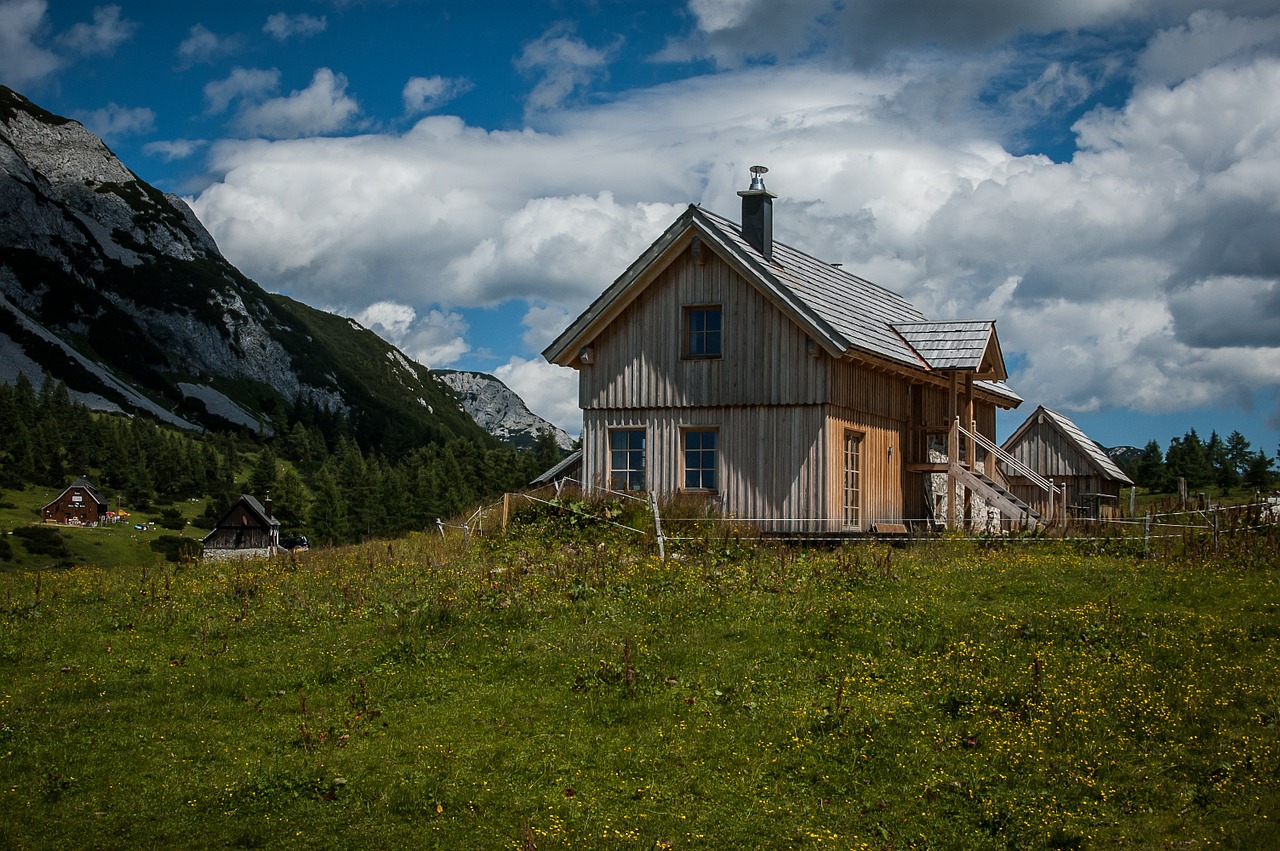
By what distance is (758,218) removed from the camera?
29.7 meters

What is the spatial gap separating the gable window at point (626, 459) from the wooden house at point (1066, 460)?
761 inches

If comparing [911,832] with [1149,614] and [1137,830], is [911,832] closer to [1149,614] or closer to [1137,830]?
[1137,830]

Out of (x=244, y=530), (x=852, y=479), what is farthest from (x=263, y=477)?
(x=852, y=479)

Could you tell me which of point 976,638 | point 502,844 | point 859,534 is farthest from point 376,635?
point 859,534

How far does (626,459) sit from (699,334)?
11.9 feet

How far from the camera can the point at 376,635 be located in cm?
1639

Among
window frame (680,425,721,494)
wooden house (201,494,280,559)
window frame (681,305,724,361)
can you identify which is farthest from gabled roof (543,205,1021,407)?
wooden house (201,494,280,559)

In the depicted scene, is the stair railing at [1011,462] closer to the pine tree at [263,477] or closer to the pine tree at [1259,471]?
the pine tree at [1259,471]

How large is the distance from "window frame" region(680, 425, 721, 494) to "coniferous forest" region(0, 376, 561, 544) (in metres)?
105

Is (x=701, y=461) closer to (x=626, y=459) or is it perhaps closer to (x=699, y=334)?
(x=626, y=459)

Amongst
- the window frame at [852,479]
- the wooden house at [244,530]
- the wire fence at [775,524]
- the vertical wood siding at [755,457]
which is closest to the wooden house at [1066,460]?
the wire fence at [775,524]

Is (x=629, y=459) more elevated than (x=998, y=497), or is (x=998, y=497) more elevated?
(x=629, y=459)

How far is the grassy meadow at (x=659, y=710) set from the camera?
1052 centimetres

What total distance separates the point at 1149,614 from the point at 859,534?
8798 millimetres
